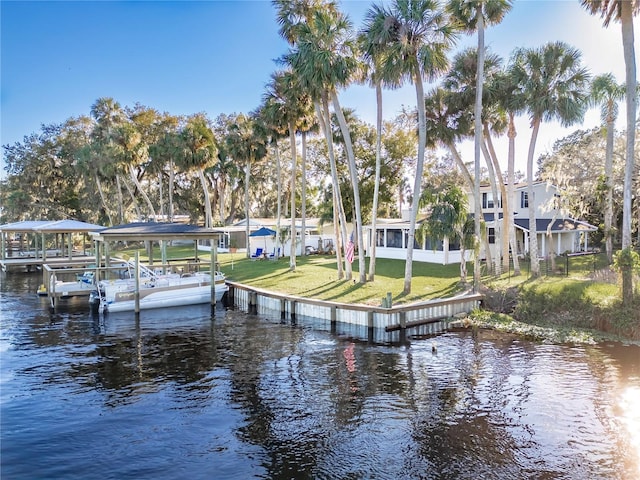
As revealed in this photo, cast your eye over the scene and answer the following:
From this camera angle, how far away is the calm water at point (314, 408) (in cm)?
757

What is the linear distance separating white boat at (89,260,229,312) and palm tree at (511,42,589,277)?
53.6ft

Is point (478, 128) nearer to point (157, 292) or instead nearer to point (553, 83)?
point (553, 83)

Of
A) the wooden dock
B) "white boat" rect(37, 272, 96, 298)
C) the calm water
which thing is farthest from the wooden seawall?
the wooden dock

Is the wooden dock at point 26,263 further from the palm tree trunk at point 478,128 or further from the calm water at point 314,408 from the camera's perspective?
the palm tree trunk at point 478,128

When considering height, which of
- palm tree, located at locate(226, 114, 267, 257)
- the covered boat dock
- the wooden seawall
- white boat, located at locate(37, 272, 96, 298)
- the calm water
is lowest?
the calm water

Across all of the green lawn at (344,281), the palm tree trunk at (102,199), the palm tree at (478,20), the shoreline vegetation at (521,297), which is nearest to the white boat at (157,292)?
the shoreline vegetation at (521,297)

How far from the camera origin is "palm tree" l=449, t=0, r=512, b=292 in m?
19.6

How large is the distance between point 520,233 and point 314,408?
85.4 ft

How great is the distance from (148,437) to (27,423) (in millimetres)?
2884

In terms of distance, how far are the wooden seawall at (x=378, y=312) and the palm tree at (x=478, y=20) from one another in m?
2.25

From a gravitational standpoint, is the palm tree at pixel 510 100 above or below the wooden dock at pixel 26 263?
above

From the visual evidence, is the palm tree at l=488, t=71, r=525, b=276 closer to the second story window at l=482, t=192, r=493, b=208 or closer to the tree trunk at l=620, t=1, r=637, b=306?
the tree trunk at l=620, t=1, r=637, b=306

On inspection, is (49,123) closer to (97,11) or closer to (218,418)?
(97,11)

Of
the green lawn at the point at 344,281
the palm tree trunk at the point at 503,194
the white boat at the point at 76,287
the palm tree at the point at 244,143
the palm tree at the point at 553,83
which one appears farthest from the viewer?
the palm tree at the point at 244,143
